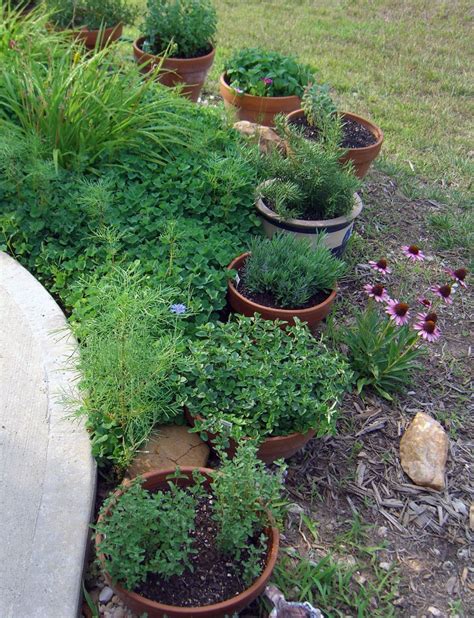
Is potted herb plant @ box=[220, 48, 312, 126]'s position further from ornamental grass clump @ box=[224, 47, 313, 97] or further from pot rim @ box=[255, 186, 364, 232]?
pot rim @ box=[255, 186, 364, 232]

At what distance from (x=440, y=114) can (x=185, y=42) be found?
85.4 inches

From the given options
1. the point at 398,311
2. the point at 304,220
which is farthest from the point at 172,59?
the point at 398,311

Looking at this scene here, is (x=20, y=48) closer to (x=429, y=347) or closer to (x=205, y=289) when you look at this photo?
(x=205, y=289)

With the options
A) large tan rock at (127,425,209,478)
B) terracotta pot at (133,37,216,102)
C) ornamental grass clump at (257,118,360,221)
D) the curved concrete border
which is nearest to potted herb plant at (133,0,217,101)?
terracotta pot at (133,37,216,102)

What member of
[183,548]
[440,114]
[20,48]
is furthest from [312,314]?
[440,114]

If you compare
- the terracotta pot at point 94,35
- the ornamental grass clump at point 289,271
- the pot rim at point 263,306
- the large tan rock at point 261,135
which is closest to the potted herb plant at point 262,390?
the pot rim at point 263,306

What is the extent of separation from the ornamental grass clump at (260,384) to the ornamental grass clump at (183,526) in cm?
31

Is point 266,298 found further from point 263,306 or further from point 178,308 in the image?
point 178,308

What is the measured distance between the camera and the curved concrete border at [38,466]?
2.02 metres

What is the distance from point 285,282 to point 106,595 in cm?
147

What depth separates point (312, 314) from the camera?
3.03 m

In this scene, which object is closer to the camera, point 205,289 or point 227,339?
point 227,339

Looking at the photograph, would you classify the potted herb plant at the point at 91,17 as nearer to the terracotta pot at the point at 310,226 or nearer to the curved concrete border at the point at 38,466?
the terracotta pot at the point at 310,226

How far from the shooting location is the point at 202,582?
82.8 inches
